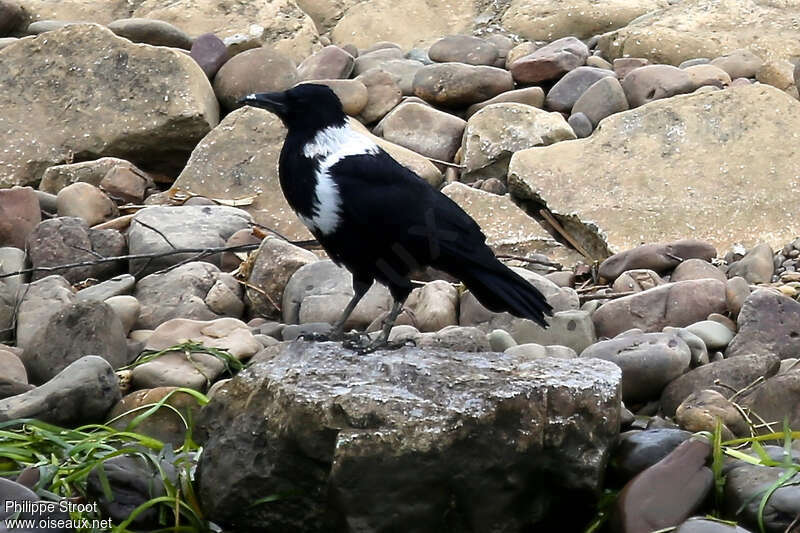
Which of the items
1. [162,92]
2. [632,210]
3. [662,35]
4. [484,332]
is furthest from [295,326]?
[662,35]

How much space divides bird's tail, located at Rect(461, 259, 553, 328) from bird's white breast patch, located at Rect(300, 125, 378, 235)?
0.59m

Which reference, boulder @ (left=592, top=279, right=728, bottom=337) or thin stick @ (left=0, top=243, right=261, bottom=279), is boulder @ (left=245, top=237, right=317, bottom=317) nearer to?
thin stick @ (left=0, top=243, right=261, bottom=279)

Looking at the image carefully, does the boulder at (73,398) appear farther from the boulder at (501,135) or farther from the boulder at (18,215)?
the boulder at (501,135)

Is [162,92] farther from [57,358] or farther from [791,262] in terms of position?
[791,262]

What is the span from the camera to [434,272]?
22.8 feet

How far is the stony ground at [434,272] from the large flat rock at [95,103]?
0.02 meters

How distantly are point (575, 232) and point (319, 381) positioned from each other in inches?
152

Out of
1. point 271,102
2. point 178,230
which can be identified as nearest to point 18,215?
point 178,230

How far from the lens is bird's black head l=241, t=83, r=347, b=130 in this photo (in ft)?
16.5

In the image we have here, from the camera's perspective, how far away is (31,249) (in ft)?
23.0

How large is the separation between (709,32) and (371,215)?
630cm

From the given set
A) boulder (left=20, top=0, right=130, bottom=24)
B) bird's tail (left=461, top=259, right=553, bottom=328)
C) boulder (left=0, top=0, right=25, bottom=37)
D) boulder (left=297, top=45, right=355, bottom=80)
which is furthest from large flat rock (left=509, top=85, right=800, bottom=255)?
boulder (left=0, top=0, right=25, bottom=37)

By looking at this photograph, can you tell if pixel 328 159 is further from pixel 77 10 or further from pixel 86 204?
pixel 77 10

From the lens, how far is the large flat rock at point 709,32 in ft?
32.8
